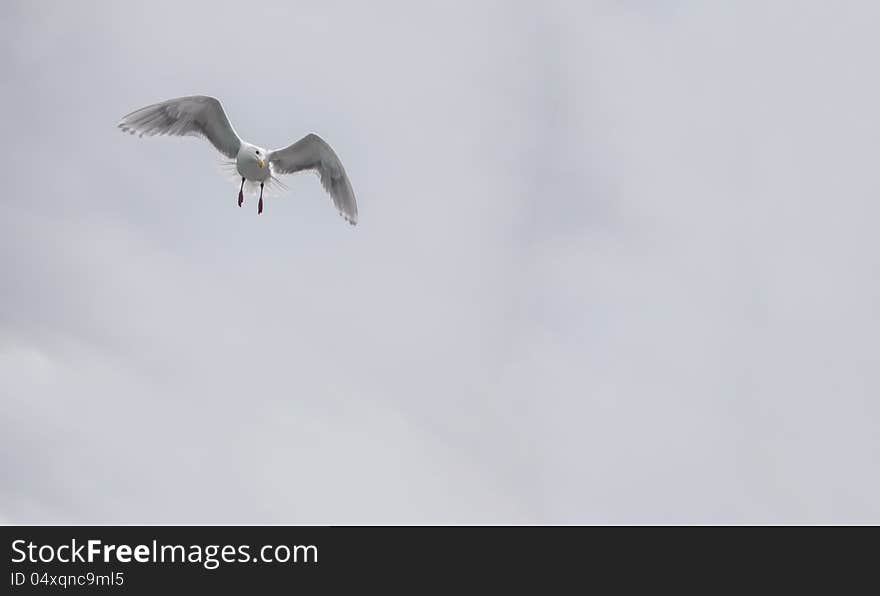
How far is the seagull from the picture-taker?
38.4m

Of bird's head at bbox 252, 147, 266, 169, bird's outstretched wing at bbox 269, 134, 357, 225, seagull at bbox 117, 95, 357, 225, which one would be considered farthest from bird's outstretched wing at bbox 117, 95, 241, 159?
bird's outstretched wing at bbox 269, 134, 357, 225

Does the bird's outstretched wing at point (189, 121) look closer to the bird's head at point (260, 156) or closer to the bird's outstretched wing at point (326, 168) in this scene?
the bird's head at point (260, 156)

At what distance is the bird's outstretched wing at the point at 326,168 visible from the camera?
1585 inches

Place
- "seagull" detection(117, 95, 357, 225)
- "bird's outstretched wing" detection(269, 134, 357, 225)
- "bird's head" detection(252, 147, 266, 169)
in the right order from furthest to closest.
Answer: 1. "bird's outstretched wing" detection(269, 134, 357, 225)
2. "seagull" detection(117, 95, 357, 225)
3. "bird's head" detection(252, 147, 266, 169)

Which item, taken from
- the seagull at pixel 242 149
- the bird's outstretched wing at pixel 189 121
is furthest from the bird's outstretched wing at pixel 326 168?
the bird's outstretched wing at pixel 189 121

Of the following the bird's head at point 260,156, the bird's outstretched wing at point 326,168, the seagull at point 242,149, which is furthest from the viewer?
the bird's outstretched wing at point 326,168

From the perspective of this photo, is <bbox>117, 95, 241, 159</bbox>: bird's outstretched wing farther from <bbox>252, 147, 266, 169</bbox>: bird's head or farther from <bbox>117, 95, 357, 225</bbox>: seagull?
<bbox>252, 147, 266, 169</bbox>: bird's head

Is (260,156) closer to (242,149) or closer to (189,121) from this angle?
(242,149)

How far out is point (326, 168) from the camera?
40.8 metres

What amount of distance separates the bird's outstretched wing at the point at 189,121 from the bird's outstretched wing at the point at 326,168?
77.8 inches

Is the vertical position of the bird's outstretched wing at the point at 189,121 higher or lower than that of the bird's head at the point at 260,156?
higher

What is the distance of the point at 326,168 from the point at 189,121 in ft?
18.3
